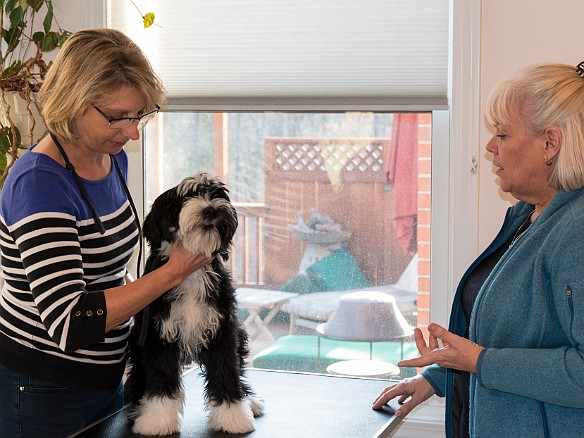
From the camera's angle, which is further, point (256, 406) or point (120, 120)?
point (256, 406)

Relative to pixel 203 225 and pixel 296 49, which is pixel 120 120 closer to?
pixel 203 225

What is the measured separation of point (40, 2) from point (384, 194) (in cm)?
145

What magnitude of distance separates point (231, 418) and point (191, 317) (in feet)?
0.89

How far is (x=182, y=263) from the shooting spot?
1.83 m

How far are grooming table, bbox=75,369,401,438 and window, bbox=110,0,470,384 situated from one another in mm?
694

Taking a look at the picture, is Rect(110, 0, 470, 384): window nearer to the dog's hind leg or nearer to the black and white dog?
the black and white dog

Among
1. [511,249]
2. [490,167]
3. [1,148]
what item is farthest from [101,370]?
[490,167]

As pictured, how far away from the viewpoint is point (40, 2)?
295 centimetres

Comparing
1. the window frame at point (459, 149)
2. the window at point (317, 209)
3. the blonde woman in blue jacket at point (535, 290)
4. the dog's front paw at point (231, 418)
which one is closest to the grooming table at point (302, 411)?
the dog's front paw at point (231, 418)

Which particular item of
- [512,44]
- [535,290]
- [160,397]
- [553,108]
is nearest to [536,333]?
[535,290]

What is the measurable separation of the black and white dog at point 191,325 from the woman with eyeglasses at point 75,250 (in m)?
0.07

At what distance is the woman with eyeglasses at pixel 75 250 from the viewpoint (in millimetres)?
1765

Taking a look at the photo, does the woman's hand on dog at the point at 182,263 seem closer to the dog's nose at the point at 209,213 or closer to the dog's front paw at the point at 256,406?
Result: the dog's nose at the point at 209,213

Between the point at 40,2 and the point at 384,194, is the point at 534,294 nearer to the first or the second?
the point at 384,194
